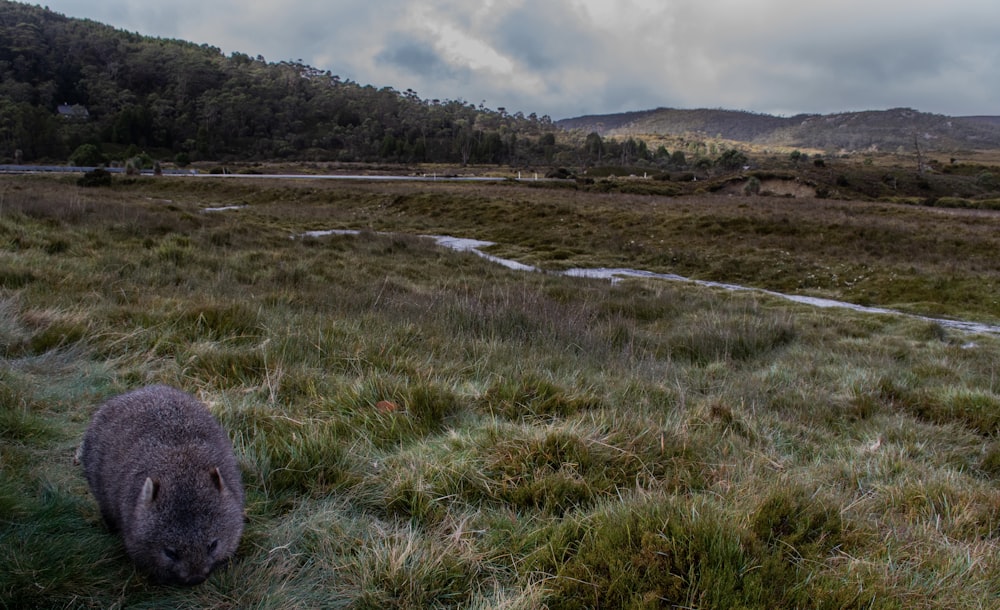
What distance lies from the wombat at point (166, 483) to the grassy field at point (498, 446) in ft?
0.40

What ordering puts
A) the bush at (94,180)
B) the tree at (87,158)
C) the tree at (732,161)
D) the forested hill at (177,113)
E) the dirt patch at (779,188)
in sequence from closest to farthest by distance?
the bush at (94,180) → the dirt patch at (779,188) → the tree at (87,158) → the tree at (732,161) → the forested hill at (177,113)

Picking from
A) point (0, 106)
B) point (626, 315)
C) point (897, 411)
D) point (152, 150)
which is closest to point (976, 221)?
point (626, 315)

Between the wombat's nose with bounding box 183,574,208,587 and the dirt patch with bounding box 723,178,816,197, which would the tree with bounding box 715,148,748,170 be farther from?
the wombat's nose with bounding box 183,574,208,587

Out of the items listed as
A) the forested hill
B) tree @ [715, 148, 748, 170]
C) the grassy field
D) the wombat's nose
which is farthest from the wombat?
the forested hill

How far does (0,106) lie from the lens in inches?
3718

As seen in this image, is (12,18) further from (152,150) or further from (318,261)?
(318,261)

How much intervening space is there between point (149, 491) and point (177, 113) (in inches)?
5600

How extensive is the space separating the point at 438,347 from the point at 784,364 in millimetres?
4898

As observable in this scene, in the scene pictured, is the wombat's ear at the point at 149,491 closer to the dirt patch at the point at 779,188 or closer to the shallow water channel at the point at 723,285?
the shallow water channel at the point at 723,285

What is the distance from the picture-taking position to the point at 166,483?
226 centimetres

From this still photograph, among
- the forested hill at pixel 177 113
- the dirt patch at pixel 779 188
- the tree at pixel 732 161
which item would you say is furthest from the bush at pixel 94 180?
the tree at pixel 732 161

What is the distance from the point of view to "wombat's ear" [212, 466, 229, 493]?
2.28 meters

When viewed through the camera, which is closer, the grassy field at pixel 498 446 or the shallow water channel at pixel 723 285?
the grassy field at pixel 498 446

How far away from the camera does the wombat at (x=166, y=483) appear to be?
7.17 feet
